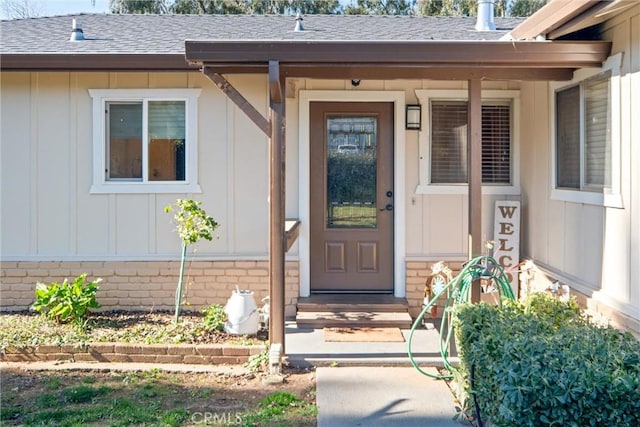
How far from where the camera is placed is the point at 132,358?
5.18 m

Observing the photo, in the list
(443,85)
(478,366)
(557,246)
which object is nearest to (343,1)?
(443,85)

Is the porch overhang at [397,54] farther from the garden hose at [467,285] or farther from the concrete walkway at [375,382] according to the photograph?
the concrete walkway at [375,382]

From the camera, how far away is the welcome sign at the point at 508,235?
6359 millimetres

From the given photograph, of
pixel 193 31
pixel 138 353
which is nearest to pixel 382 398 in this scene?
pixel 138 353

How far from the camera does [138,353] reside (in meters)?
5.20

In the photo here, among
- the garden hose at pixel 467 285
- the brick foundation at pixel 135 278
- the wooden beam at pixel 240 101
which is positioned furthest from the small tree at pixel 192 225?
the garden hose at pixel 467 285

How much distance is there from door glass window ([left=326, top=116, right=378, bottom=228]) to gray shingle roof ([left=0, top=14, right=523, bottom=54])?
1.05 m

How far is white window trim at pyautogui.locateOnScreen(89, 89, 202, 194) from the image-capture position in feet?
20.7

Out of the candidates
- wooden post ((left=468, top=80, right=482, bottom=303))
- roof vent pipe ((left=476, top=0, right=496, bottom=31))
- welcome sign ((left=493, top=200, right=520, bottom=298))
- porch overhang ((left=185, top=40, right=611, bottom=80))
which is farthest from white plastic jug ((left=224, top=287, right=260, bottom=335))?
roof vent pipe ((left=476, top=0, right=496, bottom=31))

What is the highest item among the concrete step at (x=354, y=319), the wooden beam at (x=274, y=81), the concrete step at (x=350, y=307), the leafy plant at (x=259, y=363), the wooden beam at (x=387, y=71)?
the wooden beam at (x=387, y=71)

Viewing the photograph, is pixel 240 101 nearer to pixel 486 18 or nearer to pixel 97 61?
pixel 97 61

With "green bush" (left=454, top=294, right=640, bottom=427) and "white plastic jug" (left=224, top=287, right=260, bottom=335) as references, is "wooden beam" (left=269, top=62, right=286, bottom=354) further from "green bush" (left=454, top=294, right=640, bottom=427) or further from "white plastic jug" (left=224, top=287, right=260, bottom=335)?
"green bush" (left=454, top=294, right=640, bottom=427)

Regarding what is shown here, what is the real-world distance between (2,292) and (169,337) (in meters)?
2.44
